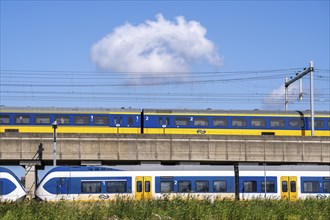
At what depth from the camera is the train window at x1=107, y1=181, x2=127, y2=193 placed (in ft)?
114

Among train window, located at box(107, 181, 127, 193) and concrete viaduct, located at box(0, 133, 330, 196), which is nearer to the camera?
train window, located at box(107, 181, 127, 193)

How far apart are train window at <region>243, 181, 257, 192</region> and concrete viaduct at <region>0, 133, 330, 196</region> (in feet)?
29.5

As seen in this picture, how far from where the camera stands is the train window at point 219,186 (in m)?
35.8

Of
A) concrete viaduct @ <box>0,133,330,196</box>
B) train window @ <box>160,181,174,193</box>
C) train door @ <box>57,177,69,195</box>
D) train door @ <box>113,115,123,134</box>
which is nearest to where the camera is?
train door @ <box>57,177,69,195</box>

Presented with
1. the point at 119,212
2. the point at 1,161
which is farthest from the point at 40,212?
the point at 1,161

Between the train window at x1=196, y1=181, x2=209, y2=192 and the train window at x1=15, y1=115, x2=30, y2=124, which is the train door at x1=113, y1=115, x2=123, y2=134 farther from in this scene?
the train window at x1=196, y1=181, x2=209, y2=192

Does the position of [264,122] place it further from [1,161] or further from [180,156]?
[1,161]

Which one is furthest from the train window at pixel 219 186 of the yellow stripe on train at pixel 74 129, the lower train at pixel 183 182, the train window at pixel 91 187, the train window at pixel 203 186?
the yellow stripe on train at pixel 74 129

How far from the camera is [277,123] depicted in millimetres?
49625

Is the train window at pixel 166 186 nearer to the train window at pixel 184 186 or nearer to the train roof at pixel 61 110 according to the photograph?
the train window at pixel 184 186

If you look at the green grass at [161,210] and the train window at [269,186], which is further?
the train window at [269,186]

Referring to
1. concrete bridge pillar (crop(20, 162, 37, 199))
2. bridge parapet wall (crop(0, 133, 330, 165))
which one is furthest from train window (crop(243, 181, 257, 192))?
concrete bridge pillar (crop(20, 162, 37, 199))

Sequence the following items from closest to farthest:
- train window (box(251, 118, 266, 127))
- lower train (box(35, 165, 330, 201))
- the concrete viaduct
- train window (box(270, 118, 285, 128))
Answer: lower train (box(35, 165, 330, 201)) < the concrete viaduct < train window (box(251, 118, 266, 127)) < train window (box(270, 118, 285, 128))

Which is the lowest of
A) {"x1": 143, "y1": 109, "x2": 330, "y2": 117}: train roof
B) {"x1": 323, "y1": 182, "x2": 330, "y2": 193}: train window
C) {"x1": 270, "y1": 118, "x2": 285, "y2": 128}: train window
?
{"x1": 323, "y1": 182, "x2": 330, "y2": 193}: train window
